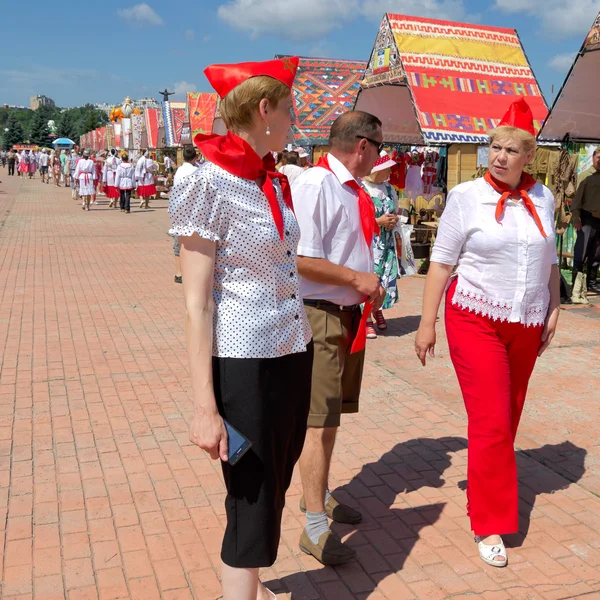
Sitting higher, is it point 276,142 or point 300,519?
Answer: point 276,142

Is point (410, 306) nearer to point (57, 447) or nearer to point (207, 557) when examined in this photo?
point (57, 447)

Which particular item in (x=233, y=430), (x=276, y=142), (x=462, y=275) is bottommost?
(x=233, y=430)

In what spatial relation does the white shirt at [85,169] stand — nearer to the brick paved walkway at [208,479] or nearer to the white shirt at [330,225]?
the brick paved walkway at [208,479]

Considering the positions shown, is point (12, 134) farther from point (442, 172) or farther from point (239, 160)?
point (239, 160)

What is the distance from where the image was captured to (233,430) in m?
2.25

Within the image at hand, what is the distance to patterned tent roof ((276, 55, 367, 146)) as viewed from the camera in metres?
16.0

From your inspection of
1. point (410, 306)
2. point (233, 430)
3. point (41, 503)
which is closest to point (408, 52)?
point (410, 306)

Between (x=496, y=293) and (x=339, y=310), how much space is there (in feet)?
2.41

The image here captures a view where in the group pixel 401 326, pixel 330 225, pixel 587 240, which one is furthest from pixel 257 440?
pixel 587 240

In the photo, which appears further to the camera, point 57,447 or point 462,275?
point 57,447

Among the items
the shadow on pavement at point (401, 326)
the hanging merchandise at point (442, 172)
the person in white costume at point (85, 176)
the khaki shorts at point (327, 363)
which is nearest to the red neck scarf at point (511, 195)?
the khaki shorts at point (327, 363)

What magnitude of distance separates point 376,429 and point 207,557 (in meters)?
1.92

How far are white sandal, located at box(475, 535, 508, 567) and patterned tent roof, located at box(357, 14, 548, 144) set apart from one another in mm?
7920

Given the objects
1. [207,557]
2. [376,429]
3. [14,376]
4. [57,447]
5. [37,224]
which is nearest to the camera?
[207,557]
